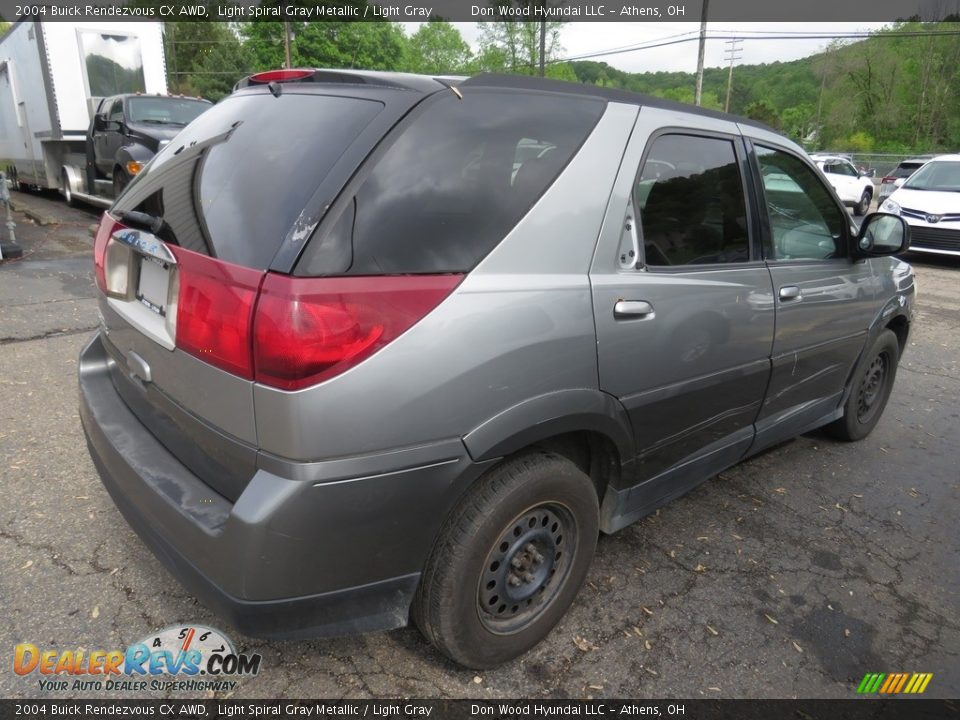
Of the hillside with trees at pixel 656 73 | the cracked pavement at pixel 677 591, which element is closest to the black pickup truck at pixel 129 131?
the cracked pavement at pixel 677 591

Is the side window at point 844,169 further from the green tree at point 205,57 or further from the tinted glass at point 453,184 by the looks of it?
the green tree at point 205,57

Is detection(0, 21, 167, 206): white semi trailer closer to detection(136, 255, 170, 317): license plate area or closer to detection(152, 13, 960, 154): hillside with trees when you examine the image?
detection(136, 255, 170, 317): license plate area

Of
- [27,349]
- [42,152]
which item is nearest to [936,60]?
[42,152]

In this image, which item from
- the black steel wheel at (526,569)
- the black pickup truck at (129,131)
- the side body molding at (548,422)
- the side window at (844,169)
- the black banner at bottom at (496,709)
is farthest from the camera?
the side window at (844,169)

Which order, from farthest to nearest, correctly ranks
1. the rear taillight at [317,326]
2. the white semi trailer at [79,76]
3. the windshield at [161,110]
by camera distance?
the white semi trailer at [79,76] < the windshield at [161,110] < the rear taillight at [317,326]

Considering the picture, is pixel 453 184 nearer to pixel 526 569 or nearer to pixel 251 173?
pixel 251 173

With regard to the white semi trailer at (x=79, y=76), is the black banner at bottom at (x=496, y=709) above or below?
below

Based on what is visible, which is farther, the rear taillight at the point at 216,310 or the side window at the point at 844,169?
the side window at the point at 844,169

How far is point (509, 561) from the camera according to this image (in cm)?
209

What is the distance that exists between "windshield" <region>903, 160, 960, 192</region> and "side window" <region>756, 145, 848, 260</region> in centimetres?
1068

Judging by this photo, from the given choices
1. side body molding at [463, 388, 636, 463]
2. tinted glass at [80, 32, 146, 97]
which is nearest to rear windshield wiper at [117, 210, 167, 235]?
side body molding at [463, 388, 636, 463]

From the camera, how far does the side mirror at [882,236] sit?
135 inches

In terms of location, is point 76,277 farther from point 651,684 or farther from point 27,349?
point 651,684

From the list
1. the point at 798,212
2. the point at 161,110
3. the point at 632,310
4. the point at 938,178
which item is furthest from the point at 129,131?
the point at 938,178
